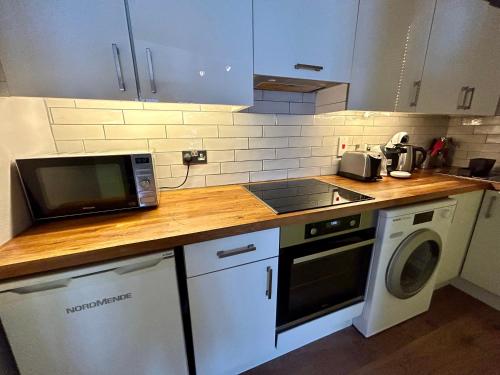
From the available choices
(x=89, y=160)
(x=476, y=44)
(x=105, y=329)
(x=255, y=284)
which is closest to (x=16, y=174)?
(x=89, y=160)

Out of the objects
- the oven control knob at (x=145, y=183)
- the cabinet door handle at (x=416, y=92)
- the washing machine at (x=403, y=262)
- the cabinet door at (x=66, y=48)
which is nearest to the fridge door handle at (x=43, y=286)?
the oven control knob at (x=145, y=183)

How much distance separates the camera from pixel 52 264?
2.11 feet

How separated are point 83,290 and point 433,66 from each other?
7.03 ft

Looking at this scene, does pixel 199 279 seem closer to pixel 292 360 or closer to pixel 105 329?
pixel 105 329

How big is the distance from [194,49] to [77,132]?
0.73 m

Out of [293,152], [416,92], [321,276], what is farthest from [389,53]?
[321,276]

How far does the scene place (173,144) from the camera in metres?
1.25

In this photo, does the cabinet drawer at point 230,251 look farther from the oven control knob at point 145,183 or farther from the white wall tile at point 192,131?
the white wall tile at point 192,131

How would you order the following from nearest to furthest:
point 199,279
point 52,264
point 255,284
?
point 52,264 → point 199,279 → point 255,284

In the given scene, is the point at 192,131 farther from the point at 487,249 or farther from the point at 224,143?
the point at 487,249

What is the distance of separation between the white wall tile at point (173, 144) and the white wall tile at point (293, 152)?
56 cm

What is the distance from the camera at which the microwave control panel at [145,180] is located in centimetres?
95

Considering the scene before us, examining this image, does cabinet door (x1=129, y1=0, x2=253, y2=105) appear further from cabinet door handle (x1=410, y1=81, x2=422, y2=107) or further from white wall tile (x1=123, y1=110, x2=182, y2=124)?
cabinet door handle (x1=410, y1=81, x2=422, y2=107)

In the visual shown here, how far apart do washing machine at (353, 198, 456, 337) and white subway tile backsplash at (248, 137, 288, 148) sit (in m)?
0.75
